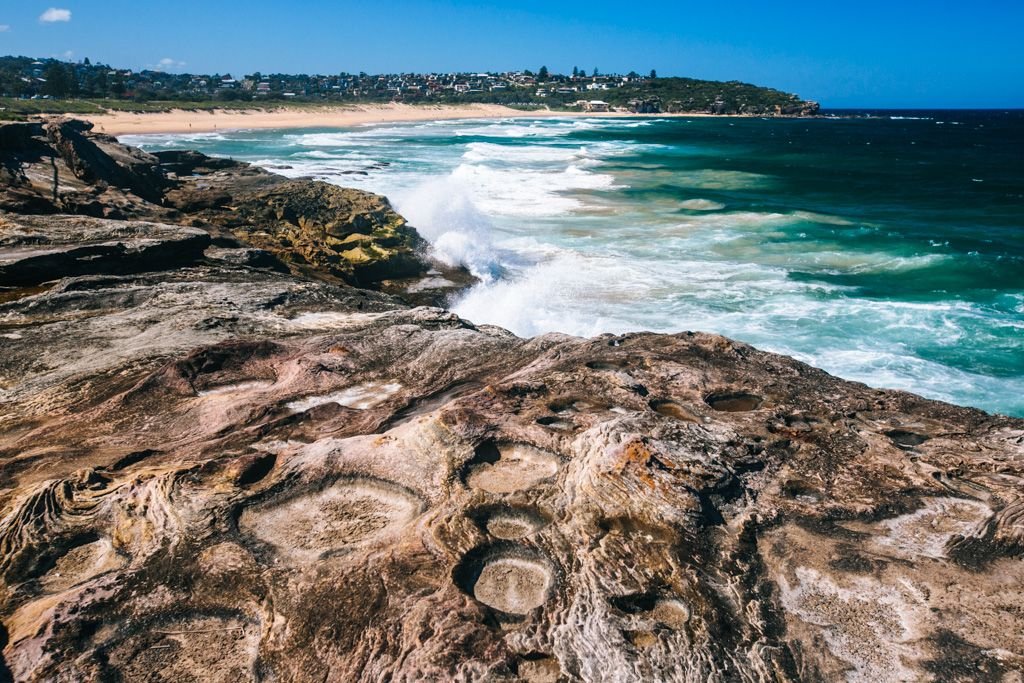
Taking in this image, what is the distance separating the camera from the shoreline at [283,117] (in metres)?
63.5

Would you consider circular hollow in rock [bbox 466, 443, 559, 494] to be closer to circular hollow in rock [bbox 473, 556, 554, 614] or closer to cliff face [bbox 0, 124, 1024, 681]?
cliff face [bbox 0, 124, 1024, 681]

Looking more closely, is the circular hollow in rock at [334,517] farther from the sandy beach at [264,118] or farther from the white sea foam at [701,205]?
the sandy beach at [264,118]

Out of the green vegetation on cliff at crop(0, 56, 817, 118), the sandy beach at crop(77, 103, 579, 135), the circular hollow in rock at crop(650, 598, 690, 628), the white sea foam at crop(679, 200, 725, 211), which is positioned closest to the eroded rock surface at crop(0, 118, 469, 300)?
the circular hollow in rock at crop(650, 598, 690, 628)

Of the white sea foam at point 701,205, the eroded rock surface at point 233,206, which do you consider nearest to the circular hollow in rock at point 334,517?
the eroded rock surface at point 233,206

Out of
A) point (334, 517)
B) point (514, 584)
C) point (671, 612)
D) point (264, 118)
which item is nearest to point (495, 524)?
point (514, 584)

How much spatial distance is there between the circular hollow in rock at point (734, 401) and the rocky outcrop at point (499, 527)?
0.04 m

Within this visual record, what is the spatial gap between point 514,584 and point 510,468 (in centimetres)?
108

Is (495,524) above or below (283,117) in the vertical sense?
below

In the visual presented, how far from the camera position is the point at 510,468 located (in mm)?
4844

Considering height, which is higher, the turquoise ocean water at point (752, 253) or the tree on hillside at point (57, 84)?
the tree on hillside at point (57, 84)

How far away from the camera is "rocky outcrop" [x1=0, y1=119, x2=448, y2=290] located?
12.1 metres

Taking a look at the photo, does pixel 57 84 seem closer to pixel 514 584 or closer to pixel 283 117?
pixel 283 117

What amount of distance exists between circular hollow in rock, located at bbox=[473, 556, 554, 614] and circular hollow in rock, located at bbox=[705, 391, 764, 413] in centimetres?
285

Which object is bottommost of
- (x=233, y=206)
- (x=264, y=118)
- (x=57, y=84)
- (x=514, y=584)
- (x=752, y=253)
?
(x=752, y=253)
